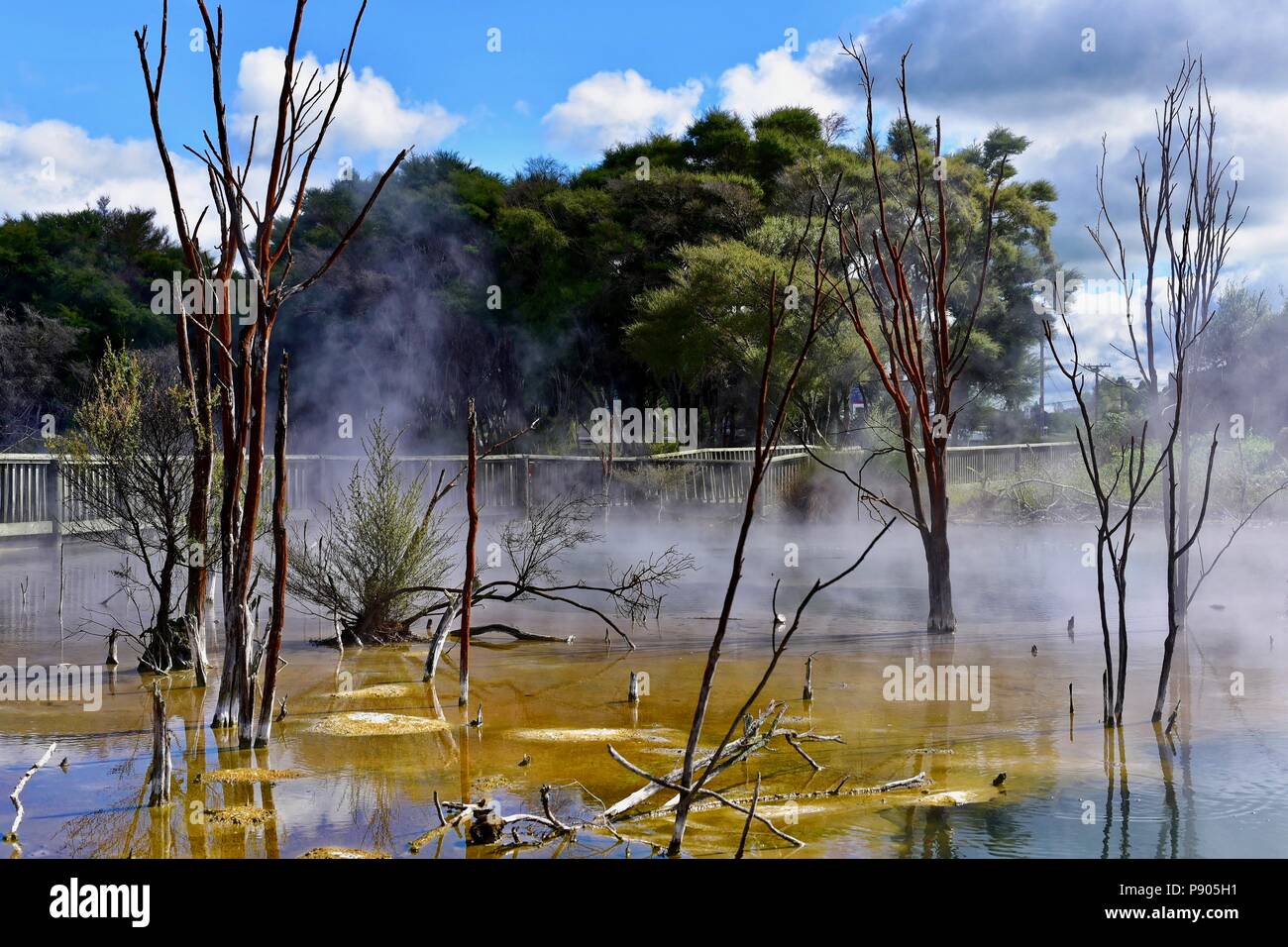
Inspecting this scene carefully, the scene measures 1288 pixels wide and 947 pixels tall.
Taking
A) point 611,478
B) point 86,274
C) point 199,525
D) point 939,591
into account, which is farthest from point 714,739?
point 86,274

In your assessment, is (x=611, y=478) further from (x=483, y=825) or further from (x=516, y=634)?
Answer: (x=483, y=825)

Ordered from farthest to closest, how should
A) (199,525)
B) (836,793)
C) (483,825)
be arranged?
1. (199,525)
2. (836,793)
3. (483,825)

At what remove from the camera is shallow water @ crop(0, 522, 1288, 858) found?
5.02 metres

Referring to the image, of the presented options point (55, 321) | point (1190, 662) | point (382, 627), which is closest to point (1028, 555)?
point (1190, 662)

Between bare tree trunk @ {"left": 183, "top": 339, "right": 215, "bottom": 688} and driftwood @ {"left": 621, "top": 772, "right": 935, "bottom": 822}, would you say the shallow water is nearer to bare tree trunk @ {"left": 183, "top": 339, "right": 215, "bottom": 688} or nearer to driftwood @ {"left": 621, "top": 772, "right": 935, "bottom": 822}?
driftwood @ {"left": 621, "top": 772, "right": 935, "bottom": 822}

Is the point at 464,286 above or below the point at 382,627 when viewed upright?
above

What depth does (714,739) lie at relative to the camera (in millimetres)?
6773

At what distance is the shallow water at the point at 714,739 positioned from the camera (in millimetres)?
5016

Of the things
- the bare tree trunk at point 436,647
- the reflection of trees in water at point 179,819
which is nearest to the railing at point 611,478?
the bare tree trunk at point 436,647

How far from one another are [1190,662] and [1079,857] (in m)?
5.17

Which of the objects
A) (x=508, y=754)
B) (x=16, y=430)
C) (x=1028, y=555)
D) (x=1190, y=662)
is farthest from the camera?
(x=16, y=430)

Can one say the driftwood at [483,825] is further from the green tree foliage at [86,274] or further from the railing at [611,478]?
the green tree foliage at [86,274]

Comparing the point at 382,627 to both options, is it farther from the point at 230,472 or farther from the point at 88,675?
the point at 230,472

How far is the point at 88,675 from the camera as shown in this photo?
8.48 metres
